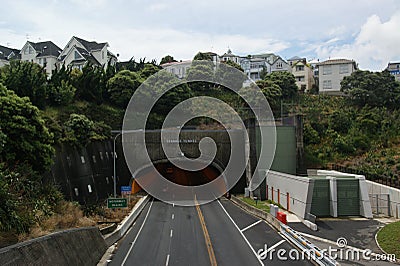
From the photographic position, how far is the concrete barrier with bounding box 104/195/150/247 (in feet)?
69.3

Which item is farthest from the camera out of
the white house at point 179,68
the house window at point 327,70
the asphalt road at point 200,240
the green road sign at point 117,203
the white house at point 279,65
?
the white house at point 179,68

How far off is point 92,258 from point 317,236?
12475 mm

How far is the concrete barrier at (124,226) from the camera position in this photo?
2113 cm

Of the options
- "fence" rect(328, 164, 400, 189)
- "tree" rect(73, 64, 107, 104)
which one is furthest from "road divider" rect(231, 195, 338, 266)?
"tree" rect(73, 64, 107, 104)

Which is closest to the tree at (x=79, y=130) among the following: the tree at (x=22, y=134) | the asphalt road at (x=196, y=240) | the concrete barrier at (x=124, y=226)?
the concrete barrier at (x=124, y=226)

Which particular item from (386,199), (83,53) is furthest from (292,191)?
(83,53)

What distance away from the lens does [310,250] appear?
17.2 metres

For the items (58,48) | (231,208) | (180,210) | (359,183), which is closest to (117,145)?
(180,210)

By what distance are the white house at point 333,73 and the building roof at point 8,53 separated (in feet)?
195

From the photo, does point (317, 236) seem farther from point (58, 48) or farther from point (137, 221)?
point (58, 48)

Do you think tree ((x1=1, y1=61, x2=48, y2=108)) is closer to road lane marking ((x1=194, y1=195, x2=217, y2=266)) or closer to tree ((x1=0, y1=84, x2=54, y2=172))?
tree ((x1=0, y1=84, x2=54, y2=172))

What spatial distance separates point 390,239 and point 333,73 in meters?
62.9

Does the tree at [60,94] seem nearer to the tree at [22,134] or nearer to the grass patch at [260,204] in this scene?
the tree at [22,134]

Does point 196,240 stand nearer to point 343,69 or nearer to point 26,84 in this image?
point 26,84
